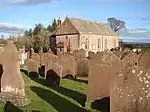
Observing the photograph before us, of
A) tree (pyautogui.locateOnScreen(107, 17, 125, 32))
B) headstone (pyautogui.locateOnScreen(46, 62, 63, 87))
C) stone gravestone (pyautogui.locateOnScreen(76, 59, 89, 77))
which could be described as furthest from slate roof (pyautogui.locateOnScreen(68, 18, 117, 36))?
headstone (pyautogui.locateOnScreen(46, 62, 63, 87))

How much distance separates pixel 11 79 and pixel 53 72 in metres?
5.68

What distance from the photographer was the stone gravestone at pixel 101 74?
10.2 meters

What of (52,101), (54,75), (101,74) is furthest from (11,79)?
(54,75)

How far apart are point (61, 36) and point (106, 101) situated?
5216 cm

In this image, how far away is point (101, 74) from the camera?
1026 centimetres

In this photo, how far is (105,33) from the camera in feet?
222

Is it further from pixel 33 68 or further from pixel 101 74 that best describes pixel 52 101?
pixel 33 68

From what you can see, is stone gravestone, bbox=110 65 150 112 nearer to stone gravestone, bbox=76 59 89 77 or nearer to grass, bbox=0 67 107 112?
grass, bbox=0 67 107 112

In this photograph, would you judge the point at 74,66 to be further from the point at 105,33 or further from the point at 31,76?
the point at 105,33

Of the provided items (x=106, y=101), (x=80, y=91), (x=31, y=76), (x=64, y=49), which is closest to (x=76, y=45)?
(x=64, y=49)

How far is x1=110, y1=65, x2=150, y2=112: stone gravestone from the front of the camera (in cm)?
698

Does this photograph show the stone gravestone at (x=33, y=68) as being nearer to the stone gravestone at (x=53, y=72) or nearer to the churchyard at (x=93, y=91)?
the stone gravestone at (x=53, y=72)

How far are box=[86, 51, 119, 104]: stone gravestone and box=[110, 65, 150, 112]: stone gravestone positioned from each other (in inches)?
117

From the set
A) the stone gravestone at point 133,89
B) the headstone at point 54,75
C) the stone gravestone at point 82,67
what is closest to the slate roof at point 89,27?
the stone gravestone at point 82,67
